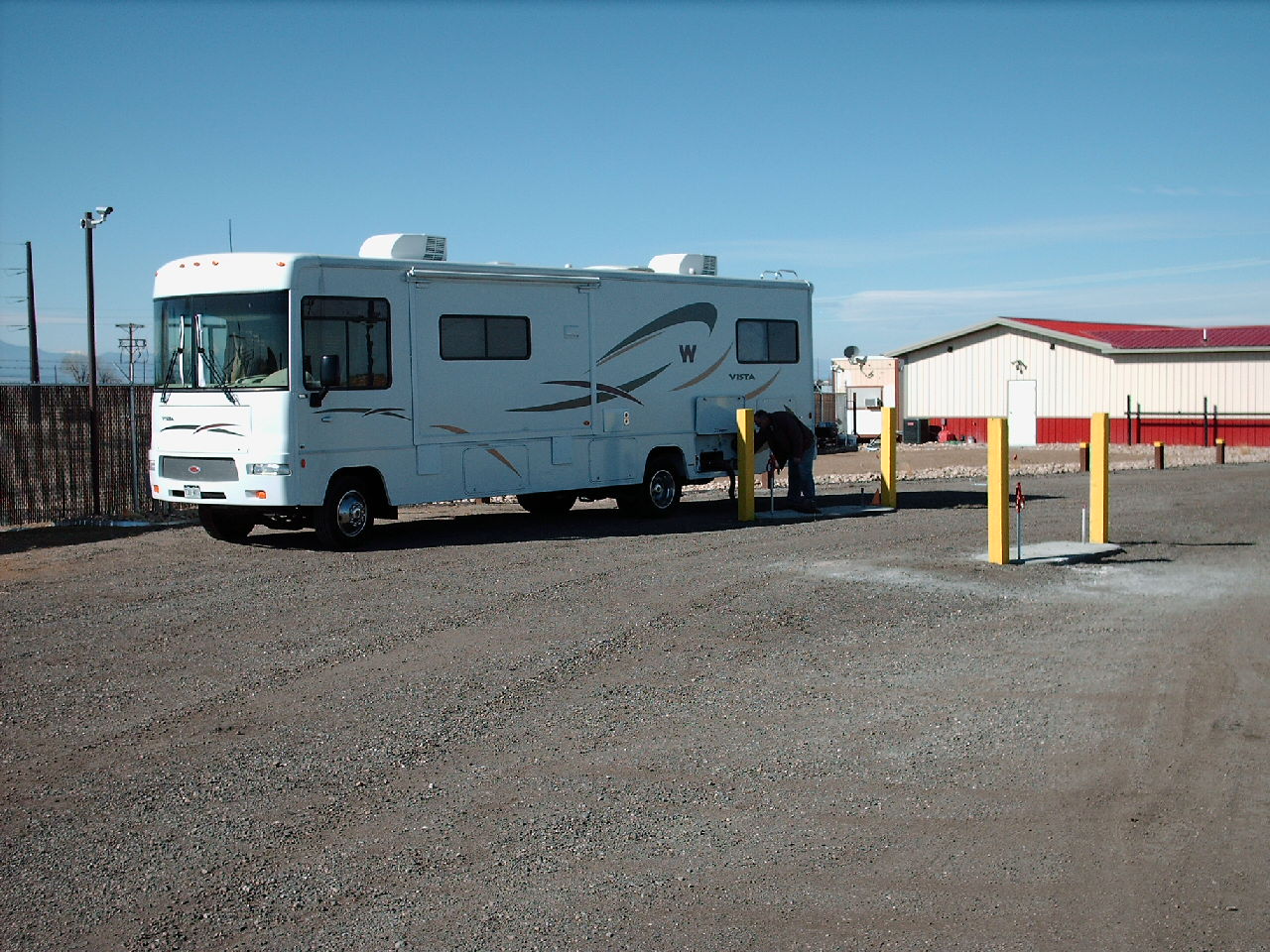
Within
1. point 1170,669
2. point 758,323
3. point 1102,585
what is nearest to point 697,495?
point 758,323

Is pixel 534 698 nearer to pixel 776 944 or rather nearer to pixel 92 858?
pixel 92 858

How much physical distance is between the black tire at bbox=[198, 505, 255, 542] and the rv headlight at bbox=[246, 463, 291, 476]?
1.33 metres

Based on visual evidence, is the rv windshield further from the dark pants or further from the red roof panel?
the red roof panel

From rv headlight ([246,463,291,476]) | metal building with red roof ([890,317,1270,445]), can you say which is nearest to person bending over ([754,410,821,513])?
rv headlight ([246,463,291,476])

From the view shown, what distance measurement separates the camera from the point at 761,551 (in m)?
14.3

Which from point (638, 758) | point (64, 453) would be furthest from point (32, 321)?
point (638, 758)

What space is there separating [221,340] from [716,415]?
283 inches

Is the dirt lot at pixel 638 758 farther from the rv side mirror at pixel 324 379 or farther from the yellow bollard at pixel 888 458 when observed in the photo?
the yellow bollard at pixel 888 458

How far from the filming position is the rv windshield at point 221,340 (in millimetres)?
14031

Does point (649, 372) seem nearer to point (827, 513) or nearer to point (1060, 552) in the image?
point (827, 513)

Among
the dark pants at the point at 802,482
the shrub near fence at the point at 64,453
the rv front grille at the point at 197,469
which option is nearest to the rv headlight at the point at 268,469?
the rv front grille at the point at 197,469

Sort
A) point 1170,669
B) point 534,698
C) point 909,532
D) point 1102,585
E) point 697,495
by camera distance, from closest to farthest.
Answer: point 534,698 < point 1170,669 < point 1102,585 < point 909,532 < point 697,495

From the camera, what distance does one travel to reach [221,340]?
47.2 ft

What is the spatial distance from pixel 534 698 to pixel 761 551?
21.6 ft
